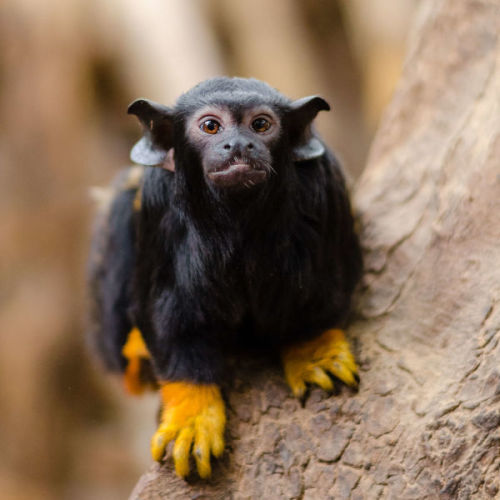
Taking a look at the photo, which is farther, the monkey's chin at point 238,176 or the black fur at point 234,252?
the black fur at point 234,252

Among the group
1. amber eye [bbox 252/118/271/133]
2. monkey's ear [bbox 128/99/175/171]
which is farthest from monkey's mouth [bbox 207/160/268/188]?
monkey's ear [bbox 128/99/175/171]

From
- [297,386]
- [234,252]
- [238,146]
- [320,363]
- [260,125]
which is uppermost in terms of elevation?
[260,125]

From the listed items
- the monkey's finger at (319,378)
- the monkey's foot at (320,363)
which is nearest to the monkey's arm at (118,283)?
the monkey's foot at (320,363)

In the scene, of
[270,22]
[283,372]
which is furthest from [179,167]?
[270,22]

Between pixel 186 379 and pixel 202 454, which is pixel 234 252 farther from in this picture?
pixel 202 454

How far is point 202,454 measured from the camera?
9.73 ft

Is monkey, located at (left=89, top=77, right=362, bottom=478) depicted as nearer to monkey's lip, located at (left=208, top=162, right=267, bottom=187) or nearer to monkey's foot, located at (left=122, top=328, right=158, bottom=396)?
monkey's lip, located at (left=208, top=162, right=267, bottom=187)

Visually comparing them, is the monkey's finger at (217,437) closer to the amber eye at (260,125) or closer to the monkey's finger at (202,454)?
the monkey's finger at (202,454)

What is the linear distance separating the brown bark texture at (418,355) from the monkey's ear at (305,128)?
2.58ft

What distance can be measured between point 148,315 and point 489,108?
2.06 meters

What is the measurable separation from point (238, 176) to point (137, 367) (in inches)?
73.9

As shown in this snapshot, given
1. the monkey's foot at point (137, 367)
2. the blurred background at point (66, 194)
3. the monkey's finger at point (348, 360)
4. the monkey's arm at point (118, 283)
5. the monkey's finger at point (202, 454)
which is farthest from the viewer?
the blurred background at point (66, 194)

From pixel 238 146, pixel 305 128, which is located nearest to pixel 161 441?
pixel 238 146

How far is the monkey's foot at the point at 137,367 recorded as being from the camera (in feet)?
13.4
